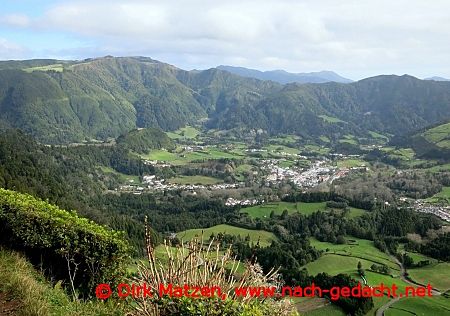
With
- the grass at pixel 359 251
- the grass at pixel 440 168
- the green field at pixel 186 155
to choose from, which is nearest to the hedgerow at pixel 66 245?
the grass at pixel 359 251

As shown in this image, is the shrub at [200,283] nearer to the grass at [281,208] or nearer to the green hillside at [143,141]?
the grass at [281,208]

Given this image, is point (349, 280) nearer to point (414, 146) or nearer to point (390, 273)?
point (390, 273)

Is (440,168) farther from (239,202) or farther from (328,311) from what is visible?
(328,311)

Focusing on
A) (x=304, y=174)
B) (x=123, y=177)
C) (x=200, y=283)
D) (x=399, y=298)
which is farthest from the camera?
(x=123, y=177)

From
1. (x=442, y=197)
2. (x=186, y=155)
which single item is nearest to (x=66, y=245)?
(x=442, y=197)

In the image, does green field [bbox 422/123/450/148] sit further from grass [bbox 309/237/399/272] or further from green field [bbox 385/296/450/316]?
green field [bbox 385/296/450/316]

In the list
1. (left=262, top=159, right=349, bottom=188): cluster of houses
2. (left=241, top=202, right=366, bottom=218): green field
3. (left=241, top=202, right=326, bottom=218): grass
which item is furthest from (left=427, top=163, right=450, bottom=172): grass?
(left=241, top=202, right=326, bottom=218): grass
